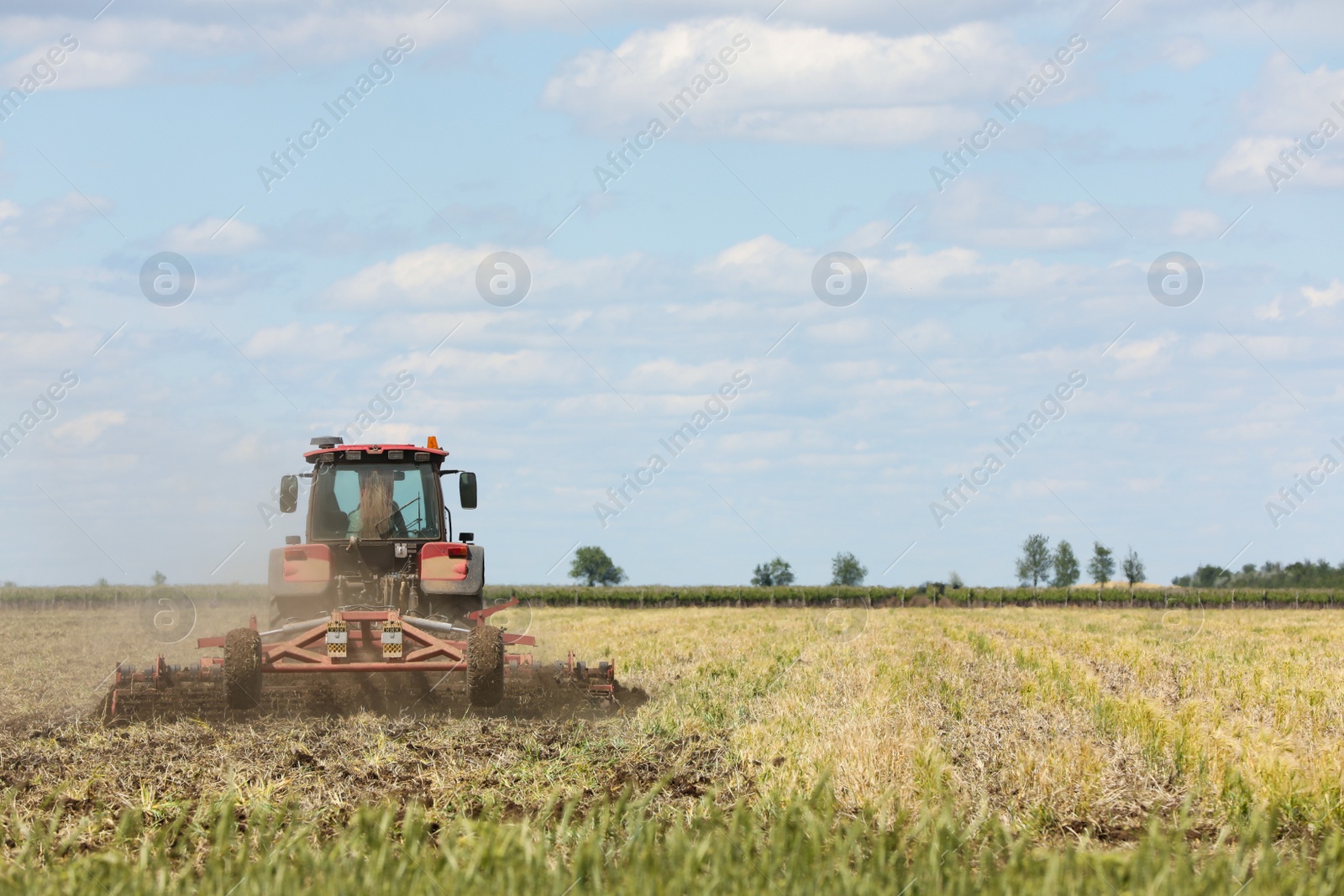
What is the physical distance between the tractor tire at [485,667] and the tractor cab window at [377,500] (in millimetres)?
2303

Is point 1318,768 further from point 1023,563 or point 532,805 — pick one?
point 1023,563

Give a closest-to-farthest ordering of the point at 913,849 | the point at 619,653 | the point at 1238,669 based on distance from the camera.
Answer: the point at 913,849
the point at 1238,669
the point at 619,653

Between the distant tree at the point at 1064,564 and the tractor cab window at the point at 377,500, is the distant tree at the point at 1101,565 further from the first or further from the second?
the tractor cab window at the point at 377,500

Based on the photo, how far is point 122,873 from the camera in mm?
4766

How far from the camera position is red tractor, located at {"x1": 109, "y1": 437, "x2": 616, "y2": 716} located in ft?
36.9

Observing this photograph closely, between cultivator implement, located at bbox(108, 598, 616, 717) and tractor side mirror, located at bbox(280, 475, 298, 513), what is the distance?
127cm

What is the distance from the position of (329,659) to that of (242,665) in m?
0.70

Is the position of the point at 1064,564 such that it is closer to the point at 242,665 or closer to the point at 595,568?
the point at 595,568

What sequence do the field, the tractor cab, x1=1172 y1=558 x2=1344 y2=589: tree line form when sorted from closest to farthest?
the field < the tractor cab < x1=1172 y1=558 x2=1344 y2=589: tree line

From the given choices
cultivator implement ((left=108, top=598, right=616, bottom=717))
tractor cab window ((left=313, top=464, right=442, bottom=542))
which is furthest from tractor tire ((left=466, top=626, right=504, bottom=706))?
tractor cab window ((left=313, top=464, right=442, bottom=542))

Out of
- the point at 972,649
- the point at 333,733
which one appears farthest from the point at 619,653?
the point at 333,733

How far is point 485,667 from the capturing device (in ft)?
36.8

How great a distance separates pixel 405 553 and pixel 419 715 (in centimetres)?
207

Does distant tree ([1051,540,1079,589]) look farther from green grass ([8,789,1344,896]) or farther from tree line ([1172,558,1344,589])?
green grass ([8,789,1344,896])
